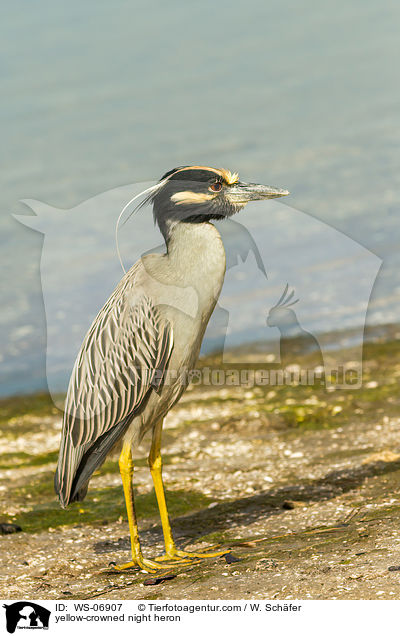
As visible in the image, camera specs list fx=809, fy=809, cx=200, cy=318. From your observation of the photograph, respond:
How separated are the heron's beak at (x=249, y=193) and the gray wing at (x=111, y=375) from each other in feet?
2.63

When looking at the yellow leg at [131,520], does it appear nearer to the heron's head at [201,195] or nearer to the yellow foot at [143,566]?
the yellow foot at [143,566]

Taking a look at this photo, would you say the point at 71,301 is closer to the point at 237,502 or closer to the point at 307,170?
the point at 237,502

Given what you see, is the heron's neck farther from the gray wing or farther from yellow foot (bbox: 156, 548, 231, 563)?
yellow foot (bbox: 156, 548, 231, 563)

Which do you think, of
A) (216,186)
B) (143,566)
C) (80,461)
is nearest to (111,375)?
(80,461)

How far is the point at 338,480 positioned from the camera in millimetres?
6859

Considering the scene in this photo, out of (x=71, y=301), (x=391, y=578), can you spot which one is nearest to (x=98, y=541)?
(x=391, y=578)

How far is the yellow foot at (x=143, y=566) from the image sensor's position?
17.7 feet

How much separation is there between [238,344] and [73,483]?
6.36m

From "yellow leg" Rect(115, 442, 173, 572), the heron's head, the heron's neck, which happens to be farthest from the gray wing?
the heron's head

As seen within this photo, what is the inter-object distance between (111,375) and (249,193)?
156 centimetres

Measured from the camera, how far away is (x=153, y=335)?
5.38 metres

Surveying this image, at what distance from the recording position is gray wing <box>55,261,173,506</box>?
17.7 ft
